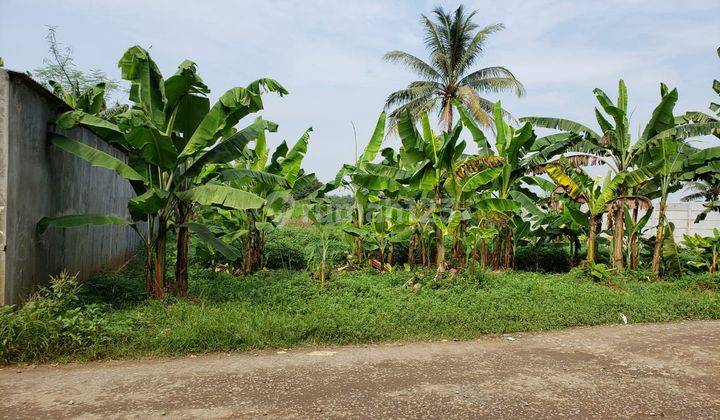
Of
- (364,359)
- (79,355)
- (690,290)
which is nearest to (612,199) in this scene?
(690,290)

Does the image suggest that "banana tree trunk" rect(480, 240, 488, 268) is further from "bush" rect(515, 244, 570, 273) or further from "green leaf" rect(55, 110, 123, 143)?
"green leaf" rect(55, 110, 123, 143)

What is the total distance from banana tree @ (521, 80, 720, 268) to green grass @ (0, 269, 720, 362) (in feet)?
5.24

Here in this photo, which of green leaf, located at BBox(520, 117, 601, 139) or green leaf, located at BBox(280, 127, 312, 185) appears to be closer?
green leaf, located at BBox(280, 127, 312, 185)

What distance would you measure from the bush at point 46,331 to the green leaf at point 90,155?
1.51 meters

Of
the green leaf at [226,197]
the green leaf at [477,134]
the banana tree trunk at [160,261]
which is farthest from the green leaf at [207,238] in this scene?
the green leaf at [477,134]

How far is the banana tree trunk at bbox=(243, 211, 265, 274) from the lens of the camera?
9883 millimetres

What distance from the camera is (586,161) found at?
1106cm

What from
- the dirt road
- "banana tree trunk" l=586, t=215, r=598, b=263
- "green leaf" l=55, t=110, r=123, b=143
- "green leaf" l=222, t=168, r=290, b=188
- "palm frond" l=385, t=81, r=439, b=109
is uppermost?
"palm frond" l=385, t=81, r=439, b=109

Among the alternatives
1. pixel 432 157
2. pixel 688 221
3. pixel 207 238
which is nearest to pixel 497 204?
pixel 432 157

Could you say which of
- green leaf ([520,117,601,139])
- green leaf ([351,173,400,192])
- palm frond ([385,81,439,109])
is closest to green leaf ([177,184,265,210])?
green leaf ([351,173,400,192])

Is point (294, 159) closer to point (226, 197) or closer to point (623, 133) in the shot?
point (226, 197)

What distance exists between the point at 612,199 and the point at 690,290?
88.1 inches

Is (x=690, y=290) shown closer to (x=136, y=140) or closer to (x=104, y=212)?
(x=136, y=140)

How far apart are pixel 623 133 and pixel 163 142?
937 centimetres
